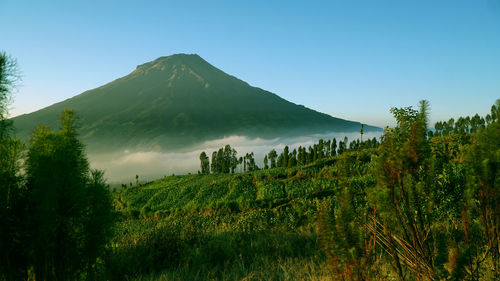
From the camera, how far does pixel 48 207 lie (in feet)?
5.79

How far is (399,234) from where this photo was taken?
190 cm

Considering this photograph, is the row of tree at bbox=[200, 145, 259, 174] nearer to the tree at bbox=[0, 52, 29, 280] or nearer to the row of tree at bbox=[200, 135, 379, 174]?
the row of tree at bbox=[200, 135, 379, 174]

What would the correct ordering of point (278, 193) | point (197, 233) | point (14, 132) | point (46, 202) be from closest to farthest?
point (46, 202) < point (14, 132) < point (197, 233) < point (278, 193)

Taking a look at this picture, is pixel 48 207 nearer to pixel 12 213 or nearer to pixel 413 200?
pixel 12 213

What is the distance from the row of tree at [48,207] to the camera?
1784 millimetres

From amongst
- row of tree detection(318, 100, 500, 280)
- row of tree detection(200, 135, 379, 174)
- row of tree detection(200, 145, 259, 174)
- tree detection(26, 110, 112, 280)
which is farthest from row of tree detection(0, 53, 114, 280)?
row of tree detection(200, 145, 259, 174)

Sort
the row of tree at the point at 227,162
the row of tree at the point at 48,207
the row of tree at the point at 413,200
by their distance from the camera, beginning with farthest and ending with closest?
the row of tree at the point at 227,162 < the row of tree at the point at 48,207 < the row of tree at the point at 413,200

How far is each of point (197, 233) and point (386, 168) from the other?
5230 millimetres

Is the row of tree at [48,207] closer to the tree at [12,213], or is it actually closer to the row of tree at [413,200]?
the tree at [12,213]

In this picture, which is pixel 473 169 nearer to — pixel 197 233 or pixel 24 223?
pixel 24 223

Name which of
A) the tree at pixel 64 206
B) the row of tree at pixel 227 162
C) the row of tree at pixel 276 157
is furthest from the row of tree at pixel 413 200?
the row of tree at pixel 227 162

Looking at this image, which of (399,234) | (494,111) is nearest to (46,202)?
(399,234)

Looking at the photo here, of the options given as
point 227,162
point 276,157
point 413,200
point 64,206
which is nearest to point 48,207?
point 64,206

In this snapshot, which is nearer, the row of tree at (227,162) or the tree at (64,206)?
the tree at (64,206)
